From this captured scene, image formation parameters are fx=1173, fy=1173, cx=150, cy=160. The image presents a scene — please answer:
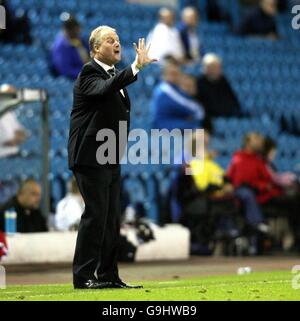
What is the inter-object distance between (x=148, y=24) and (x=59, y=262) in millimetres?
7543

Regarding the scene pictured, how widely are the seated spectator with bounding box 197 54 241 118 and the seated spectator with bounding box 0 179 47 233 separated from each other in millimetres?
4890

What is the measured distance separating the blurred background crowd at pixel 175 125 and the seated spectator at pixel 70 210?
1 centimetres

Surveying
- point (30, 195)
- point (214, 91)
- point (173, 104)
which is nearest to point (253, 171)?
point (173, 104)

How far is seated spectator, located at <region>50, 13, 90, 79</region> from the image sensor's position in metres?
16.4

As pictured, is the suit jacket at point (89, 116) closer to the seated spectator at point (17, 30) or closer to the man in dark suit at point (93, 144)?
the man in dark suit at point (93, 144)

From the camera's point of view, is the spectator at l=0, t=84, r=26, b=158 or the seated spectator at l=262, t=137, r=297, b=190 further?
the seated spectator at l=262, t=137, r=297, b=190

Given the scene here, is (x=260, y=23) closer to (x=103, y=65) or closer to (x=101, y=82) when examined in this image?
(x=103, y=65)

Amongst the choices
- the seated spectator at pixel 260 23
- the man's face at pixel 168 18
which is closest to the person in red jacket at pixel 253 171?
the man's face at pixel 168 18

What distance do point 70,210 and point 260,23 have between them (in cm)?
961

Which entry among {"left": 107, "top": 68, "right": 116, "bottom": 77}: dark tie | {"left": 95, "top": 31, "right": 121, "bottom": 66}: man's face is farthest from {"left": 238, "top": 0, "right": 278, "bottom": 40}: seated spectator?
{"left": 95, "top": 31, "right": 121, "bottom": 66}: man's face

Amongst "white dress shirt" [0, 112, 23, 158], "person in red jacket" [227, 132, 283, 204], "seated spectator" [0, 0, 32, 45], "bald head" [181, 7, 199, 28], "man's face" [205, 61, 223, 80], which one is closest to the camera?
"white dress shirt" [0, 112, 23, 158]

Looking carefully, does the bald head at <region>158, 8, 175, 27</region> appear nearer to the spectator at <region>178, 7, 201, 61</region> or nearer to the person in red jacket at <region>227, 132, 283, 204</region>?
the spectator at <region>178, 7, 201, 61</region>

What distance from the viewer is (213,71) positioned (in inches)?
709
